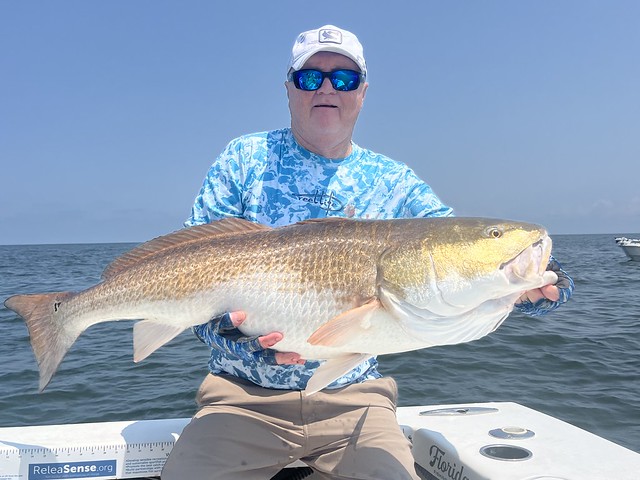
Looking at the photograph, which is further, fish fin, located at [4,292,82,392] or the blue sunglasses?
the blue sunglasses

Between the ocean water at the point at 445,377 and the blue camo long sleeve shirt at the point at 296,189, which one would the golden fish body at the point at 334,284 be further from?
the ocean water at the point at 445,377

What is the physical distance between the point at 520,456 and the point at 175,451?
2094 mm

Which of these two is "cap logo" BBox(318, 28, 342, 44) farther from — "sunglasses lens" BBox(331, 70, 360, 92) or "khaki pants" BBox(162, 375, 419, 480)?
"khaki pants" BBox(162, 375, 419, 480)

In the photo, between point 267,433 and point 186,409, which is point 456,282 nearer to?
point 267,433

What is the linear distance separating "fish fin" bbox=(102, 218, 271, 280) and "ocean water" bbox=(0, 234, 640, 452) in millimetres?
3924

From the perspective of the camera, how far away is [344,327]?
251cm

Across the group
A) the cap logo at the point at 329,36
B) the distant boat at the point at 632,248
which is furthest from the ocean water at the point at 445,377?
the distant boat at the point at 632,248

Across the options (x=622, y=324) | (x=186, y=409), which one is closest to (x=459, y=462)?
(x=186, y=409)

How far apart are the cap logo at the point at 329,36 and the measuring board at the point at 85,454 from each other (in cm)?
278

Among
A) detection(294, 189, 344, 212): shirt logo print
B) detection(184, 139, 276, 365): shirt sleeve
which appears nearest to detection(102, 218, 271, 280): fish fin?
detection(184, 139, 276, 365): shirt sleeve

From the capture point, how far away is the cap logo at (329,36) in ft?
11.5

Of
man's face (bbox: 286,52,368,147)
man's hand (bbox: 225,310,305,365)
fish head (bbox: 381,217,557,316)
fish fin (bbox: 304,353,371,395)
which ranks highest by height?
man's face (bbox: 286,52,368,147)

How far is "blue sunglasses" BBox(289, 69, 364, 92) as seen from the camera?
352 centimetres

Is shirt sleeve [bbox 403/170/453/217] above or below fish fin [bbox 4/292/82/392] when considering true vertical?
above
